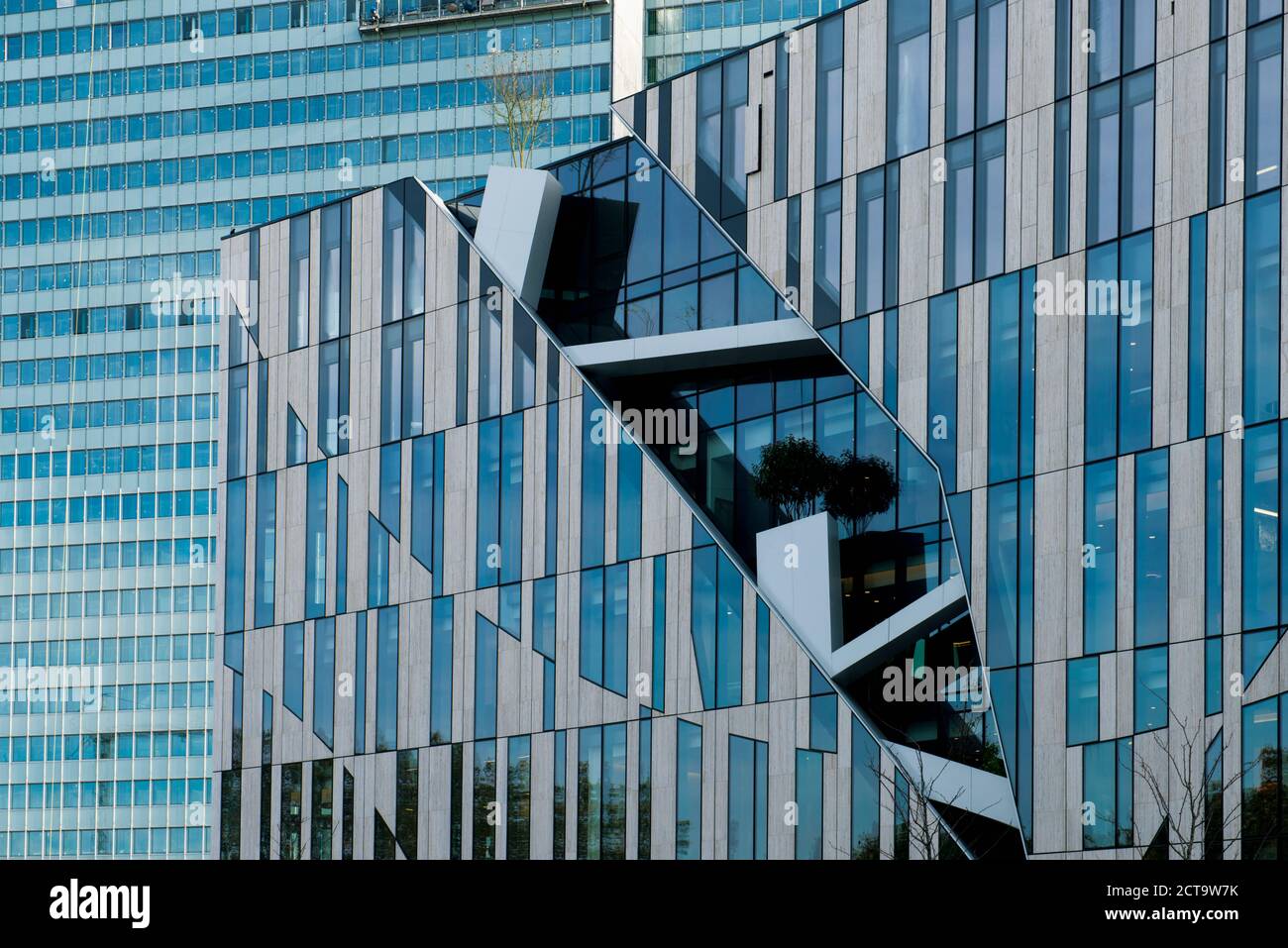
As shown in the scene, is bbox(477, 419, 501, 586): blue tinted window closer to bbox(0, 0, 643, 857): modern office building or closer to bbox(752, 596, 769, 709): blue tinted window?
bbox(752, 596, 769, 709): blue tinted window

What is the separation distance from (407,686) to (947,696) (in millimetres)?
13841

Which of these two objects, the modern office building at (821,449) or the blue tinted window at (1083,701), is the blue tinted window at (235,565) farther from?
the blue tinted window at (1083,701)

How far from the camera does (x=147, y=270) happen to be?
101m

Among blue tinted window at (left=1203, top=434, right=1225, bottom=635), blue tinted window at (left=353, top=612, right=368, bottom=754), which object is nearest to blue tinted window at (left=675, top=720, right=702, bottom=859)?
blue tinted window at (left=353, top=612, right=368, bottom=754)

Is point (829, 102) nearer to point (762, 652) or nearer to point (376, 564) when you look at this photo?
point (762, 652)

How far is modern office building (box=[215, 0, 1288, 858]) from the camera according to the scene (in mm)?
31156

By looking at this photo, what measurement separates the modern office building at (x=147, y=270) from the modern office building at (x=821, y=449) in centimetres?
5010

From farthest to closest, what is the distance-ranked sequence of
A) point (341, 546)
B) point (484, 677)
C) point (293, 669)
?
1. point (293, 669)
2. point (341, 546)
3. point (484, 677)

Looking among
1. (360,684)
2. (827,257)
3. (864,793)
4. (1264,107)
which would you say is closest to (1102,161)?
(1264,107)

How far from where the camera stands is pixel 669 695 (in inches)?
1550

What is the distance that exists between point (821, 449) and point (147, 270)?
227 ft

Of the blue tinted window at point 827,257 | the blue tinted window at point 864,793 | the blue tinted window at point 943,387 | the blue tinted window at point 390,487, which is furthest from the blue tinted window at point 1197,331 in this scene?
the blue tinted window at point 390,487

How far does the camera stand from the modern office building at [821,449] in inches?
1227

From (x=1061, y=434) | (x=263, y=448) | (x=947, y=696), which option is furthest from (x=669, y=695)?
(x=263, y=448)
